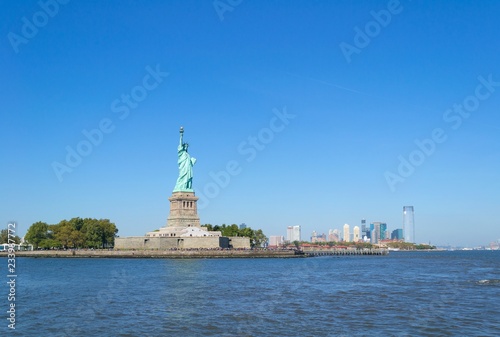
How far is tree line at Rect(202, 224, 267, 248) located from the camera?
113381mm

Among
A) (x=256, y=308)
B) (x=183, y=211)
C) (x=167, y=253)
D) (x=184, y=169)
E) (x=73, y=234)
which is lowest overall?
(x=167, y=253)

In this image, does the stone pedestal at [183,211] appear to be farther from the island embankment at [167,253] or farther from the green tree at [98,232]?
the green tree at [98,232]

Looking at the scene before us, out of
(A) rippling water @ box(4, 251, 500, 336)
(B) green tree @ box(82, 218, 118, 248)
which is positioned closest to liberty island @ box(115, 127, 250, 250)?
(B) green tree @ box(82, 218, 118, 248)

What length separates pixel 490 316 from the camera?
82.6 feet

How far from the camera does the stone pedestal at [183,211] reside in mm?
90062

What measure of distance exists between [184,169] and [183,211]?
817 centimetres

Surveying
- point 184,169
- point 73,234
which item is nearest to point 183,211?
point 184,169

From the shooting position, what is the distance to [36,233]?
110 m

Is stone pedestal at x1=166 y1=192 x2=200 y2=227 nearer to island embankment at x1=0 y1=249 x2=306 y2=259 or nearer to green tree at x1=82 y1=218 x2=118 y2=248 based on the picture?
island embankment at x1=0 y1=249 x2=306 y2=259

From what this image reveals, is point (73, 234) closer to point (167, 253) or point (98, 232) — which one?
point (98, 232)

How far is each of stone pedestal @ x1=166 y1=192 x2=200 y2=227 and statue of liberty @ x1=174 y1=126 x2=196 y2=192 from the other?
Answer: 4.81 ft

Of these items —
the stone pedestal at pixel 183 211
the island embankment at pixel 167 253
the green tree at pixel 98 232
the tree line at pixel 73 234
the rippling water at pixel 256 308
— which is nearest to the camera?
the rippling water at pixel 256 308

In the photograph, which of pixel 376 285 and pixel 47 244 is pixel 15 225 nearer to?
pixel 376 285

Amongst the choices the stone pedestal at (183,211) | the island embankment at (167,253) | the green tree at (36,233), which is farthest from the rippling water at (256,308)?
the green tree at (36,233)
